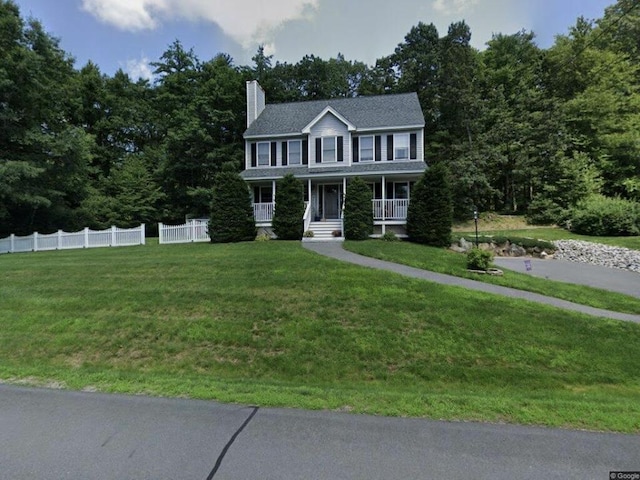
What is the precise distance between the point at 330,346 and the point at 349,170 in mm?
13588

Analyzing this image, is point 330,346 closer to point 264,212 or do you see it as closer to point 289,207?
point 289,207

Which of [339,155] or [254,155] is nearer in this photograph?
[339,155]

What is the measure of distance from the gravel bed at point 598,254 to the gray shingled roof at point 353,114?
9168 millimetres

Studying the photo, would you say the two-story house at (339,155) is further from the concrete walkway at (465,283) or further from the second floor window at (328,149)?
the concrete walkway at (465,283)

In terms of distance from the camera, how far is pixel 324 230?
1623 centimetres

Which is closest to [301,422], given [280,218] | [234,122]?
[280,218]

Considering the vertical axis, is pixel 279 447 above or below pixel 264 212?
below

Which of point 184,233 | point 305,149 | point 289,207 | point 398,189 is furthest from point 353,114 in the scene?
point 184,233

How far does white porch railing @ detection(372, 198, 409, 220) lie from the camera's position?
1642 centimetres

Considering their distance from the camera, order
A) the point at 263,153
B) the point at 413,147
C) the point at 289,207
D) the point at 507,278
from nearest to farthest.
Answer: the point at 507,278, the point at 289,207, the point at 413,147, the point at 263,153

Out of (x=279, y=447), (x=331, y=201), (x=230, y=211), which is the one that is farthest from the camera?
(x=331, y=201)

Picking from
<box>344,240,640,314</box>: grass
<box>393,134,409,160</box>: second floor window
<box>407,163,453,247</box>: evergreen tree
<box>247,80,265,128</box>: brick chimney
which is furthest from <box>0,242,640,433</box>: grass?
<box>247,80,265,128</box>: brick chimney

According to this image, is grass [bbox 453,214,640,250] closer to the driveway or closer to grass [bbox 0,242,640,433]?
the driveway

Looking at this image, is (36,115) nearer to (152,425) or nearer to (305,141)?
(305,141)
